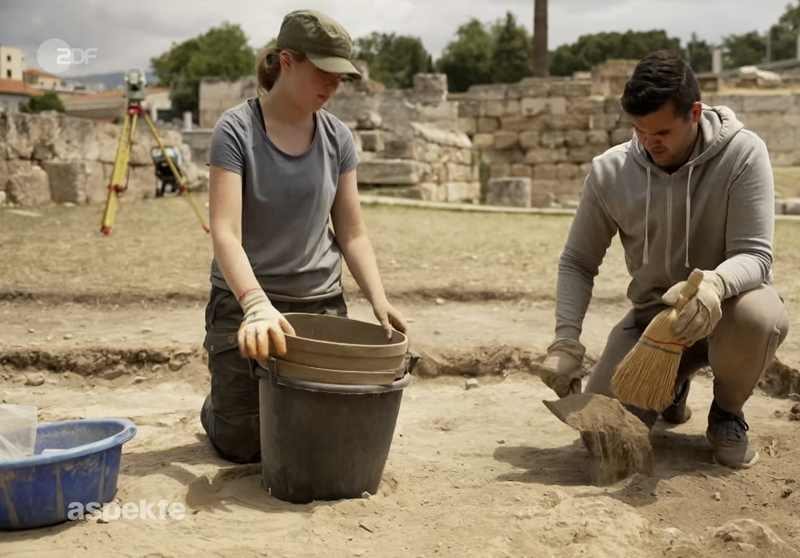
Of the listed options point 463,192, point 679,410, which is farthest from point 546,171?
point 679,410

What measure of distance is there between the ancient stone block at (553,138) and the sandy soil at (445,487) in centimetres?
1490

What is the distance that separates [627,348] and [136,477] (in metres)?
1.85

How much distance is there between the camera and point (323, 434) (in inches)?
113

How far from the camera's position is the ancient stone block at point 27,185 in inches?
432

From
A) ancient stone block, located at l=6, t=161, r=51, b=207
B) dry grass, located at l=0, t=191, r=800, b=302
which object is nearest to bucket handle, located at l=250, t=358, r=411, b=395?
dry grass, located at l=0, t=191, r=800, b=302

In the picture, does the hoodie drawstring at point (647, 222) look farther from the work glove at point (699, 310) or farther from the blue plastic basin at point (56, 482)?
the blue plastic basin at point (56, 482)

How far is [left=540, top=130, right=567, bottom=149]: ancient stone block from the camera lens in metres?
19.4

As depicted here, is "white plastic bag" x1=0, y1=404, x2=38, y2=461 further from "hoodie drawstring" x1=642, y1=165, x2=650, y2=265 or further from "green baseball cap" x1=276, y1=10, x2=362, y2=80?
"hoodie drawstring" x1=642, y1=165, x2=650, y2=265

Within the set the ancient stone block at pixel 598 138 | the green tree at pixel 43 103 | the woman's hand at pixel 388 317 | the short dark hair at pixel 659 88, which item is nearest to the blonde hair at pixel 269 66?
the woman's hand at pixel 388 317

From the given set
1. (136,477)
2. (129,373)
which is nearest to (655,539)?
(136,477)

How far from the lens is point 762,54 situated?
6025cm

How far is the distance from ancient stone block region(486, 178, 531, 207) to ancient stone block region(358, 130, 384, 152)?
2077 mm

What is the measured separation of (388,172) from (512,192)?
7.83 feet

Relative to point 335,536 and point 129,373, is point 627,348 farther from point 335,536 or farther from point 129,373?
point 129,373
